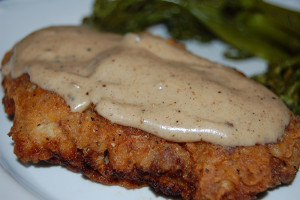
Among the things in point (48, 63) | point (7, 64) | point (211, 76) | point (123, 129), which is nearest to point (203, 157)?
point (123, 129)

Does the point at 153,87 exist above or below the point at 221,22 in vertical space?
above

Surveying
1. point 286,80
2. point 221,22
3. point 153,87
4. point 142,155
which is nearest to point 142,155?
point 142,155

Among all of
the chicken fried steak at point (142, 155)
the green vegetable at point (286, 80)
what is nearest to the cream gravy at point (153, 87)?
the chicken fried steak at point (142, 155)

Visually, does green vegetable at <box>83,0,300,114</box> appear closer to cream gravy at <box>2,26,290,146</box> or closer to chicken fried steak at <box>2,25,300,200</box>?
cream gravy at <box>2,26,290,146</box>

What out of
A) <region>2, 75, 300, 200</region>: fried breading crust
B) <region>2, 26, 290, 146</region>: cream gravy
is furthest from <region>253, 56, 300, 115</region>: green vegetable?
<region>2, 75, 300, 200</region>: fried breading crust

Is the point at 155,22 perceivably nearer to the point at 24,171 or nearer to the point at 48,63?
the point at 48,63

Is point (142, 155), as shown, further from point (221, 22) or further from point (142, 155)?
point (221, 22)

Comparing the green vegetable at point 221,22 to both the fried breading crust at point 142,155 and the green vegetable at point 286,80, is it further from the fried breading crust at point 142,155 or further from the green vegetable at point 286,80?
the fried breading crust at point 142,155
